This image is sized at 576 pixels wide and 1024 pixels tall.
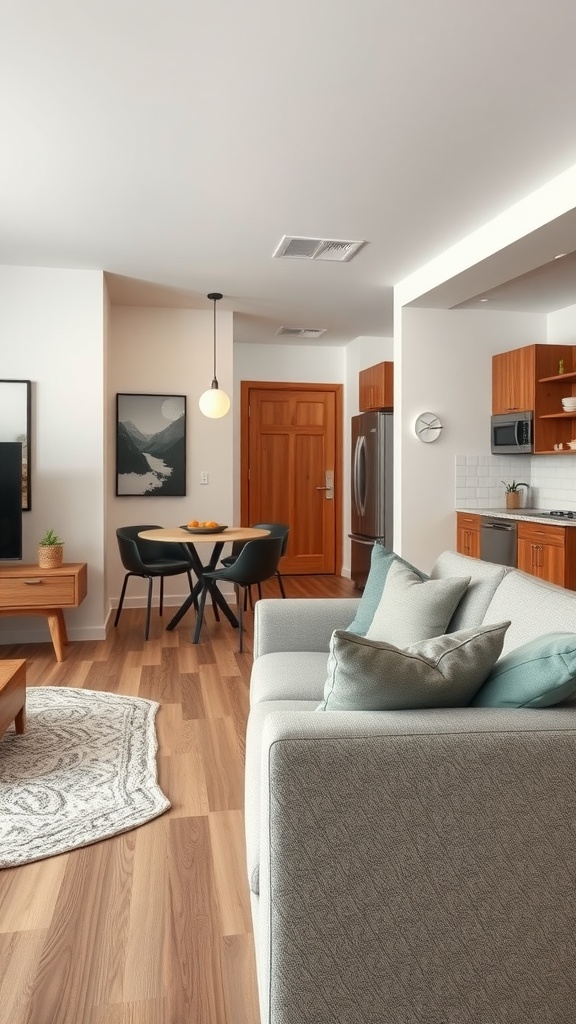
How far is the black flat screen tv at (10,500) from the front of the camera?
4945 millimetres

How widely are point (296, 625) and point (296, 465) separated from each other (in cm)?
556

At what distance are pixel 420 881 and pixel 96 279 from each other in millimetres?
4856

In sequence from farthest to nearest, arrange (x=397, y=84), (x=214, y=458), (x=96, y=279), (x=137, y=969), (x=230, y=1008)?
(x=214, y=458) < (x=96, y=279) < (x=397, y=84) < (x=137, y=969) < (x=230, y=1008)

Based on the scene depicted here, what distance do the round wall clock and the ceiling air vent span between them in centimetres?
144

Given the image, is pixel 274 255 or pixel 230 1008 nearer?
pixel 230 1008

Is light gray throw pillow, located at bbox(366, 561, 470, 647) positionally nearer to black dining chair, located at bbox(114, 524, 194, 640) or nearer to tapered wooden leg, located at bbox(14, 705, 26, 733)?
tapered wooden leg, located at bbox(14, 705, 26, 733)

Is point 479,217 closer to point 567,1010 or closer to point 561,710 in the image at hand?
point 561,710

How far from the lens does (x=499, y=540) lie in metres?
5.59

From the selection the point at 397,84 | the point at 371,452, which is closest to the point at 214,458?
the point at 371,452

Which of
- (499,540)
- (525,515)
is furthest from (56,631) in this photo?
(525,515)

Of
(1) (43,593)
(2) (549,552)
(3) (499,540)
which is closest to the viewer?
(1) (43,593)

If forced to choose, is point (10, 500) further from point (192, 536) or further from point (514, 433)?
point (514, 433)

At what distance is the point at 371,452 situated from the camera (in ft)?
23.6

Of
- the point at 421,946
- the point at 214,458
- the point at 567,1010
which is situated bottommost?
the point at 567,1010
